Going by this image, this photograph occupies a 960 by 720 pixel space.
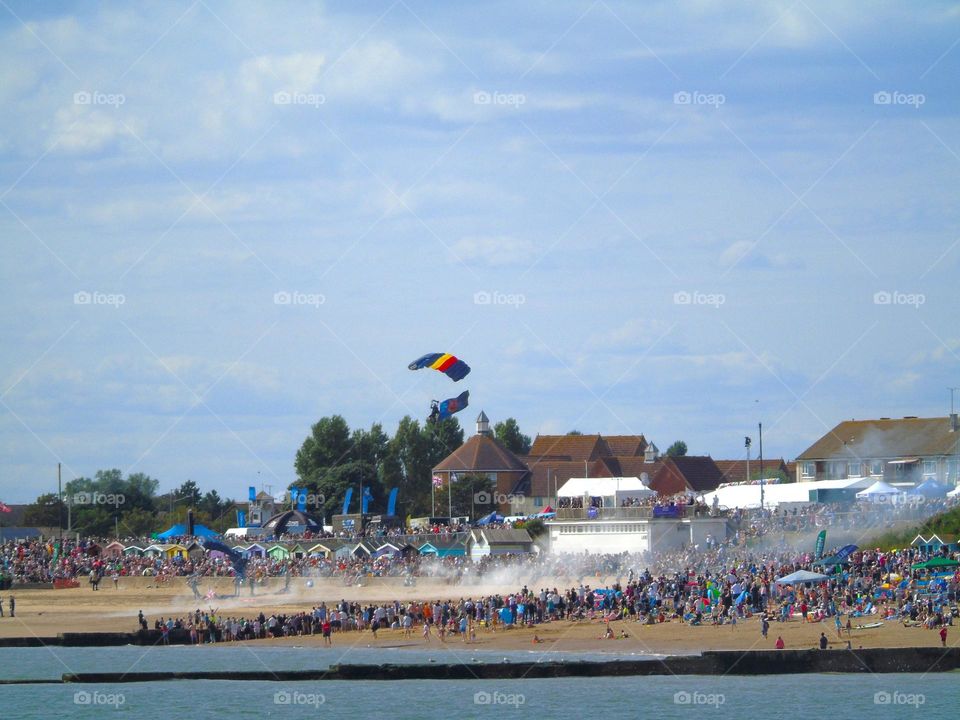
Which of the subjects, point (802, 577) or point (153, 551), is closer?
point (802, 577)

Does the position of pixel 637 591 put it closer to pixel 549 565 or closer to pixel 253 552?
pixel 549 565

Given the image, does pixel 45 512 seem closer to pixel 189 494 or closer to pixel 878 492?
pixel 189 494

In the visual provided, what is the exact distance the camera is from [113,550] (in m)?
74.6

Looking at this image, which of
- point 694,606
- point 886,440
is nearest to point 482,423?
point 886,440

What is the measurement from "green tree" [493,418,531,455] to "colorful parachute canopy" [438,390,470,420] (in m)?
60.0

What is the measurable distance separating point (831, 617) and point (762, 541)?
13906 mm

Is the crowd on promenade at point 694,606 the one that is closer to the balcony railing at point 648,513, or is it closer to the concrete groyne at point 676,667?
the concrete groyne at point 676,667

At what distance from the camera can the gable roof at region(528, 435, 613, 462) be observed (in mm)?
109562

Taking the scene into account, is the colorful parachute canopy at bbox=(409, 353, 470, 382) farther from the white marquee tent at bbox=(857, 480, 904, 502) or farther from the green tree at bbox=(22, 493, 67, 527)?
the green tree at bbox=(22, 493, 67, 527)

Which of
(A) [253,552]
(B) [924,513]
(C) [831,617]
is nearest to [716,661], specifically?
(C) [831,617]

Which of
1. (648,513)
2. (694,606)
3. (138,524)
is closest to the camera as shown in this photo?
(694,606)

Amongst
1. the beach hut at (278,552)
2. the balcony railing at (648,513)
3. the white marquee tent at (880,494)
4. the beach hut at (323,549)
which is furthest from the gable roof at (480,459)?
the white marquee tent at (880,494)

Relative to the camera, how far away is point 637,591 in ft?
144

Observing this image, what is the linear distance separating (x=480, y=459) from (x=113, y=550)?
30.1 m
